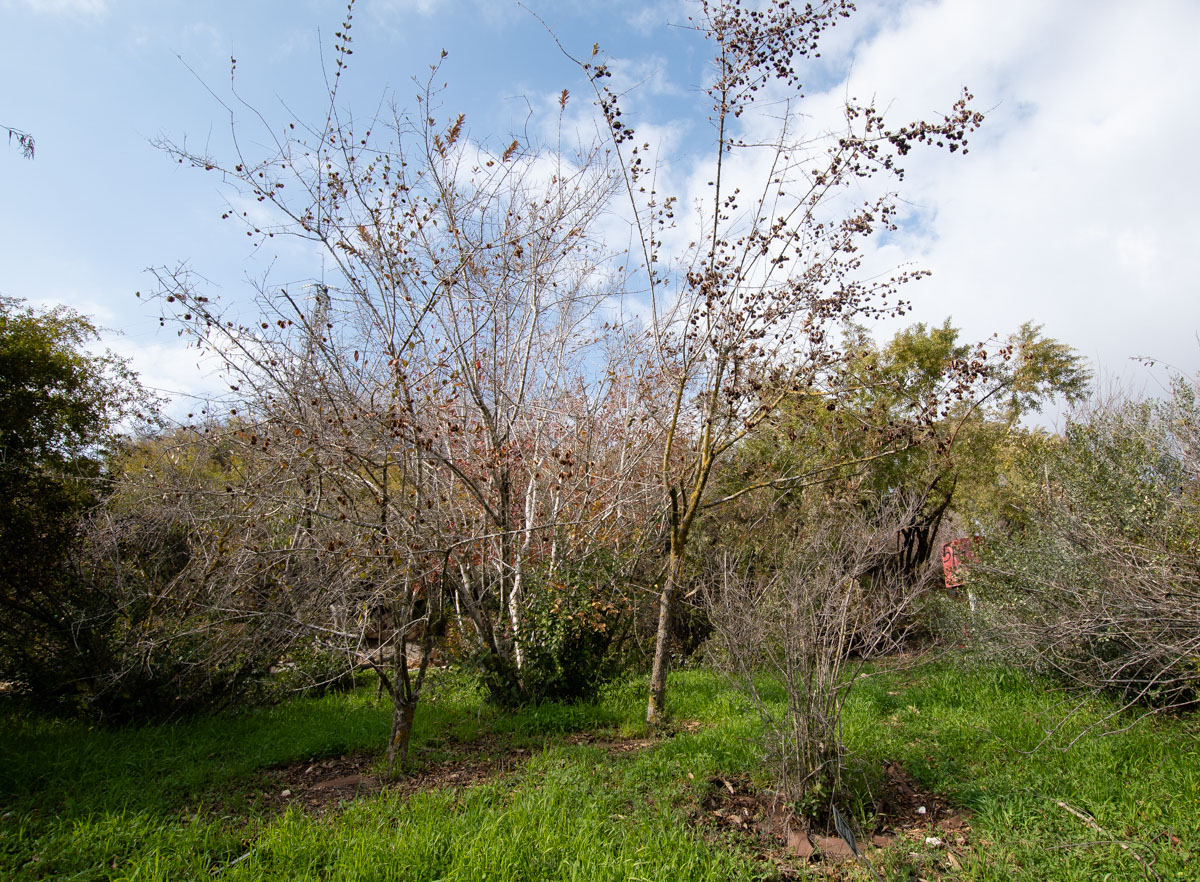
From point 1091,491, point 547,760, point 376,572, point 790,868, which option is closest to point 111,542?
point 376,572

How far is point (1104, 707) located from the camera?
530cm

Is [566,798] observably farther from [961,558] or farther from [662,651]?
[961,558]

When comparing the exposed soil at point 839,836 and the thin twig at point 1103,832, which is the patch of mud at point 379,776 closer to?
the exposed soil at point 839,836

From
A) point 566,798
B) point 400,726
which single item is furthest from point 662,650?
point 400,726

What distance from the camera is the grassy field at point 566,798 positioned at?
297cm

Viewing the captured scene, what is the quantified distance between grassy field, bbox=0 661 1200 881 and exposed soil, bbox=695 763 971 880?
27 millimetres

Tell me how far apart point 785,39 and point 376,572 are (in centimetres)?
509

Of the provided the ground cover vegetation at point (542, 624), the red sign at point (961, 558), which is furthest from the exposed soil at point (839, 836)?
the red sign at point (961, 558)

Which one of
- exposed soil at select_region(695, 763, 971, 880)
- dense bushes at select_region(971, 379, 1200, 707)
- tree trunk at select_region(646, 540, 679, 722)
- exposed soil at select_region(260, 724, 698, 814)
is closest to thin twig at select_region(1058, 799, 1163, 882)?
exposed soil at select_region(695, 763, 971, 880)

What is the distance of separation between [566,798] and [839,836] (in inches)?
57.4

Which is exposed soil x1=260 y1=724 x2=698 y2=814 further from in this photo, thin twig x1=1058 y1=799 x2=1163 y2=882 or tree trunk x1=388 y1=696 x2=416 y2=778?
thin twig x1=1058 y1=799 x2=1163 y2=882

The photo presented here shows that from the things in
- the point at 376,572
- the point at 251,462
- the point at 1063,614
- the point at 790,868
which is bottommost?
the point at 790,868

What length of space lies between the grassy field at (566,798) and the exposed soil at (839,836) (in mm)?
27

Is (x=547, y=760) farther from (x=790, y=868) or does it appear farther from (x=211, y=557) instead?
(x=211, y=557)
